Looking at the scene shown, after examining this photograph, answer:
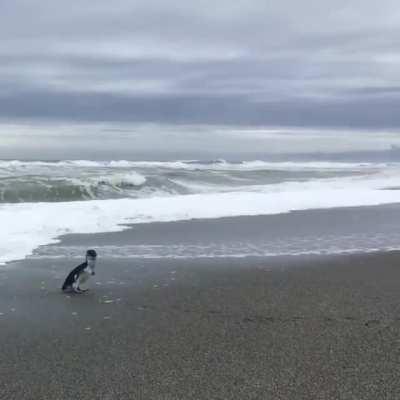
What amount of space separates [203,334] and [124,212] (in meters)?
11.3

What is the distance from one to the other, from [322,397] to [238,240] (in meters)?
7.88

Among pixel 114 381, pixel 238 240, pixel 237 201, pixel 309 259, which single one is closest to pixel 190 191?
pixel 237 201

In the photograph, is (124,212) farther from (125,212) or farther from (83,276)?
(83,276)

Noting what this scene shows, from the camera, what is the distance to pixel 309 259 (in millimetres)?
9625

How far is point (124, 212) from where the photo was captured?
16656mm

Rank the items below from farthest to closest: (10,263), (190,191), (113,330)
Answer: (190,191) → (10,263) → (113,330)

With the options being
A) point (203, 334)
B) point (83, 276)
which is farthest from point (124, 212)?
point (203, 334)

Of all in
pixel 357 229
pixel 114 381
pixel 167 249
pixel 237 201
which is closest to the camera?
pixel 114 381

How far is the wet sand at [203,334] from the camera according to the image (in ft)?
14.6

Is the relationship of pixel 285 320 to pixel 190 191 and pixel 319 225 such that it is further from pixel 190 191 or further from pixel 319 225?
pixel 190 191

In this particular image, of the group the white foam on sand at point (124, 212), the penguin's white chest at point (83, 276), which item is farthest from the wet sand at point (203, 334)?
the white foam on sand at point (124, 212)

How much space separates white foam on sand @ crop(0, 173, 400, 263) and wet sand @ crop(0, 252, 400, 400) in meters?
3.18

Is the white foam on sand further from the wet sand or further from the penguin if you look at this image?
the wet sand

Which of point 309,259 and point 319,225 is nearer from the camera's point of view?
point 309,259
